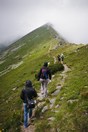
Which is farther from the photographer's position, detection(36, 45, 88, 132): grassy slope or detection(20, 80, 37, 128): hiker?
detection(20, 80, 37, 128): hiker

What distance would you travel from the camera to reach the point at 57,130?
18.2m

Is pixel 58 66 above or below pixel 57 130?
above

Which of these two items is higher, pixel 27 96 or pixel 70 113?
pixel 27 96

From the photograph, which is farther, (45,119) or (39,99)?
(39,99)

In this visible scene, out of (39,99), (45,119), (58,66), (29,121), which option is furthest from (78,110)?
(58,66)

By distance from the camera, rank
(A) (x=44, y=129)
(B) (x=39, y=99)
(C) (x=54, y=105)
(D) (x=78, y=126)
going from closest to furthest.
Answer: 1. (D) (x=78, y=126)
2. (A) (x=44, y=129)
3. (C) (x=54, y=105)
4. (B) (x=39, y=99)

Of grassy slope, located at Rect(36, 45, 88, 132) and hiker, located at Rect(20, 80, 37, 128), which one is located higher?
hiker, located at Rect(20, 80, 37, 128)

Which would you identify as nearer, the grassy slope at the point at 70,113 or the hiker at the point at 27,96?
the grassy slope at the point at 70,113

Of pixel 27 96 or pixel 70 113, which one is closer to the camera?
pixel 70 113

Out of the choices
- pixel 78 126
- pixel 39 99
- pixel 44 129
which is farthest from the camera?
pixel 39 99

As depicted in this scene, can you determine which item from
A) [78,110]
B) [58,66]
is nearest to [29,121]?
[78,110]

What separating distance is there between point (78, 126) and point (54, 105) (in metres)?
5.23

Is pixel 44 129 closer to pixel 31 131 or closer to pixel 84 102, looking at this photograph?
pixel 31 131

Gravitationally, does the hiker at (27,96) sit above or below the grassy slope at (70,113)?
above
